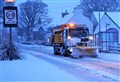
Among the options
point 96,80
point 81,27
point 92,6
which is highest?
point 92,6

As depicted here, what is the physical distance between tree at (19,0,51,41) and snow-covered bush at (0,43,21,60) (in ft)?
220

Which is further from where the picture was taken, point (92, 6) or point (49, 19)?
point (49, 19)

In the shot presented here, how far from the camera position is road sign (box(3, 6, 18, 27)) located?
1012 inches

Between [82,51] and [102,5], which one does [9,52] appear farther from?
[102,5]

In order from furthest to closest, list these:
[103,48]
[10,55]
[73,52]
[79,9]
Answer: [79,9]
[103,48]
[73,52]
[10,55]

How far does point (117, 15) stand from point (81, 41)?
1205 inches

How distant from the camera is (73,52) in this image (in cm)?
3481

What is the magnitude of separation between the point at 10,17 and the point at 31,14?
69.6 metres

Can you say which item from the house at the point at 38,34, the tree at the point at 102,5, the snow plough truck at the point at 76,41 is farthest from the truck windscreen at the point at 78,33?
the house at the point at 38,34

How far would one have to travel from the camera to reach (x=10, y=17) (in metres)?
25.9

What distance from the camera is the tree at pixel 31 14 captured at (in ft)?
313

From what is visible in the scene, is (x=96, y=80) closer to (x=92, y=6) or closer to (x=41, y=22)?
(x=92, y=6)

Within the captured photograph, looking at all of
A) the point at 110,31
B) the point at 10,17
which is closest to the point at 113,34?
the point at 110,31

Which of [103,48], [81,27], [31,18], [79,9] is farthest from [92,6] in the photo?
[81,27]
